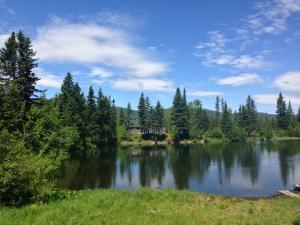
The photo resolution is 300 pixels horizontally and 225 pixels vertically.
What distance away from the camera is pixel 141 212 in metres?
17.3

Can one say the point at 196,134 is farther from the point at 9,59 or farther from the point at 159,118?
the point at 9,59

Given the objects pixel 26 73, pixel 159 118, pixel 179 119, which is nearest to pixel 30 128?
pixel 26 73

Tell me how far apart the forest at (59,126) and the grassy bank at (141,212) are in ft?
6.24

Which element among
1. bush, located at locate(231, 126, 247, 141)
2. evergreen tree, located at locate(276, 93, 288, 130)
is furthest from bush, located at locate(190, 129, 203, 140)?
evergreen tree, located at locate(276, 93, 288, 130)

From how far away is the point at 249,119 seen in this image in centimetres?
15375

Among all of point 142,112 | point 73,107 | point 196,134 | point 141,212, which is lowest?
point 141,212

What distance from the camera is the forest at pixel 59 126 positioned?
1903cm

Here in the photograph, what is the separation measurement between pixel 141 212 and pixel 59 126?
37.4 m

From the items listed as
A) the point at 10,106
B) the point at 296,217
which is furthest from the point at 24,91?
the point at 296,217

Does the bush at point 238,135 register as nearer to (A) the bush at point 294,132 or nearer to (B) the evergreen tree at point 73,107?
(A) the bush at point 294,132

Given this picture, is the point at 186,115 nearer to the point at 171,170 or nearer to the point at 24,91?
the point at 171,170

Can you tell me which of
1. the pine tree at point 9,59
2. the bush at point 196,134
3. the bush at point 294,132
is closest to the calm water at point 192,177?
the pine tree at point 9,59

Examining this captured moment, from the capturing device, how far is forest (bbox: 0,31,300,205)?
19031 mm

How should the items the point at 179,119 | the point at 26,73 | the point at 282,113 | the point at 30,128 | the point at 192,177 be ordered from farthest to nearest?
the point at 282,113 → the point at 179,119 → the point at 192,177 → the point at 26,73 → the point at 30,128
